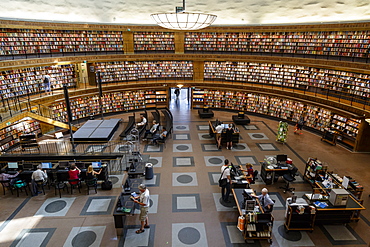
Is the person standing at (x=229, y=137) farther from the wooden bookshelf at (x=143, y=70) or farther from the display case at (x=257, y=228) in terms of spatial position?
the wooden bookshelf at (x=143, y=70)

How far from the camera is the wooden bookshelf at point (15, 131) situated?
1168 centimetres

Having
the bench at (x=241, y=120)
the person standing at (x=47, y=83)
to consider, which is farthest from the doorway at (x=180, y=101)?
the person standing at (x=47, y=83)

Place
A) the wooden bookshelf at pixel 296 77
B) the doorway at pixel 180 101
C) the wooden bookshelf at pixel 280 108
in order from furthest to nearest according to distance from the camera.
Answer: the doorway at pixel 180 101 < the wooden bookshelf at pixel 296 77 < the wooden bookshelf at pixel 280 108

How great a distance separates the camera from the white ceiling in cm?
1171

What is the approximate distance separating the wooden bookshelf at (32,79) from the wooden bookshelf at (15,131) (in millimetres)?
1568

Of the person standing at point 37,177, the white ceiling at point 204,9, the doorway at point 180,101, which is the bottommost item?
the person standing at point 37,177

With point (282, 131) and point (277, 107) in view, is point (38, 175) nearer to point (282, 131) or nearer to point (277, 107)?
point (282, 131)

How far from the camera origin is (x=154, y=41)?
1783 cm

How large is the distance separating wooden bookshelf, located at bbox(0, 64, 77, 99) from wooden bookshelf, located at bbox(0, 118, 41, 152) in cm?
157

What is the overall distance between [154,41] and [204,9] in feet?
17.6

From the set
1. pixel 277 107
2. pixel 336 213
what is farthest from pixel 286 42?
pixel 336 213

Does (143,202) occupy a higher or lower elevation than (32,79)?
A: lower

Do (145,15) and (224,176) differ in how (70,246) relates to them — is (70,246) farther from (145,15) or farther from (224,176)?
(145,15)

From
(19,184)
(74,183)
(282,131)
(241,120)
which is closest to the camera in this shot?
(19,184)
